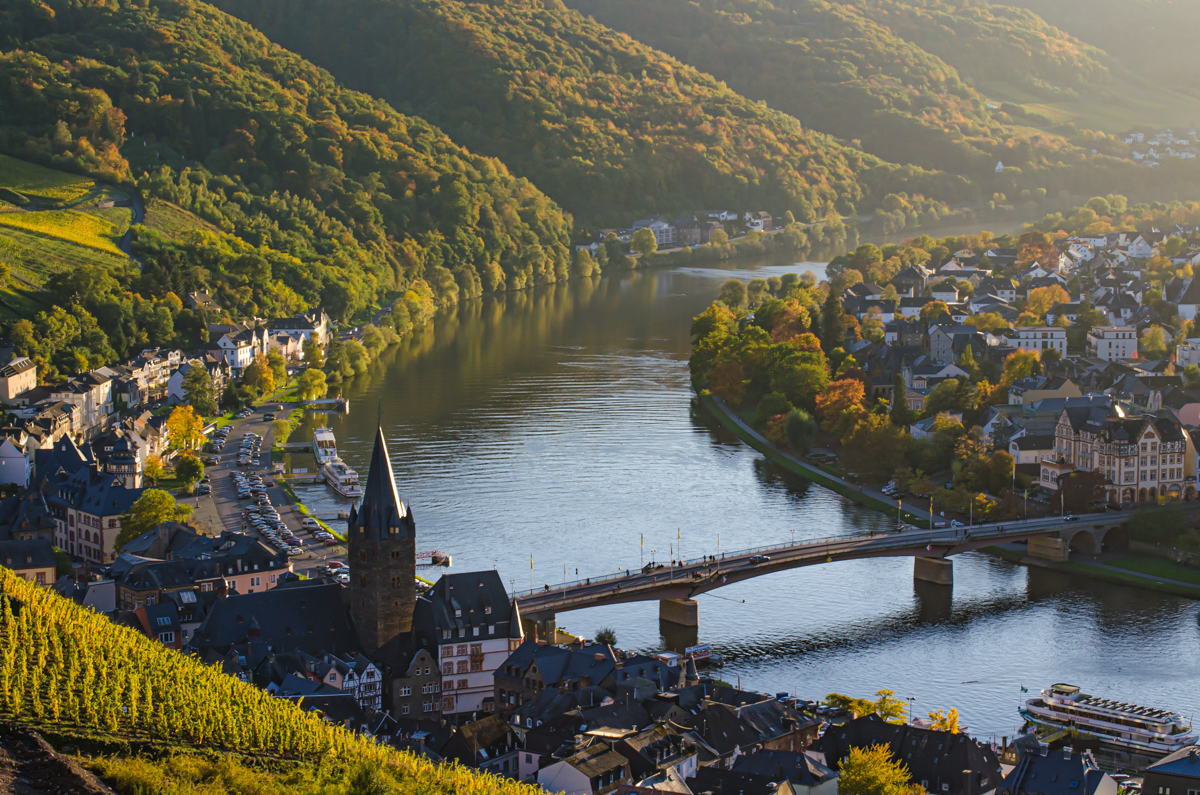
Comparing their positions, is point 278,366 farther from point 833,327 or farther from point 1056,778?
point 1056,778

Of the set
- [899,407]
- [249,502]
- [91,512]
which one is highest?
[899,407]

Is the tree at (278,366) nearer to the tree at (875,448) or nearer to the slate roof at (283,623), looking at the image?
the tree at (875,448)

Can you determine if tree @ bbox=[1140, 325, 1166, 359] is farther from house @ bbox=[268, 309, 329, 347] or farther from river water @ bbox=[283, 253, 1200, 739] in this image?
house @ bbox=[268, 309, 329, 347]

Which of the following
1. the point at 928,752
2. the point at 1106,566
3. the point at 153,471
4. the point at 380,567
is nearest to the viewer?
the point at 928,752

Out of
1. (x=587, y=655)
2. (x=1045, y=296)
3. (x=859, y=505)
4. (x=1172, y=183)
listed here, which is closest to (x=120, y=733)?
(x=587, y=655)

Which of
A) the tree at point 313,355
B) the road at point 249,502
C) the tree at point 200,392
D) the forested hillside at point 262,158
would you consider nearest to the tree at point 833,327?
the tree at point 313,355

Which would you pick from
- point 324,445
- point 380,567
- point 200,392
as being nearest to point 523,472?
point 324,445
